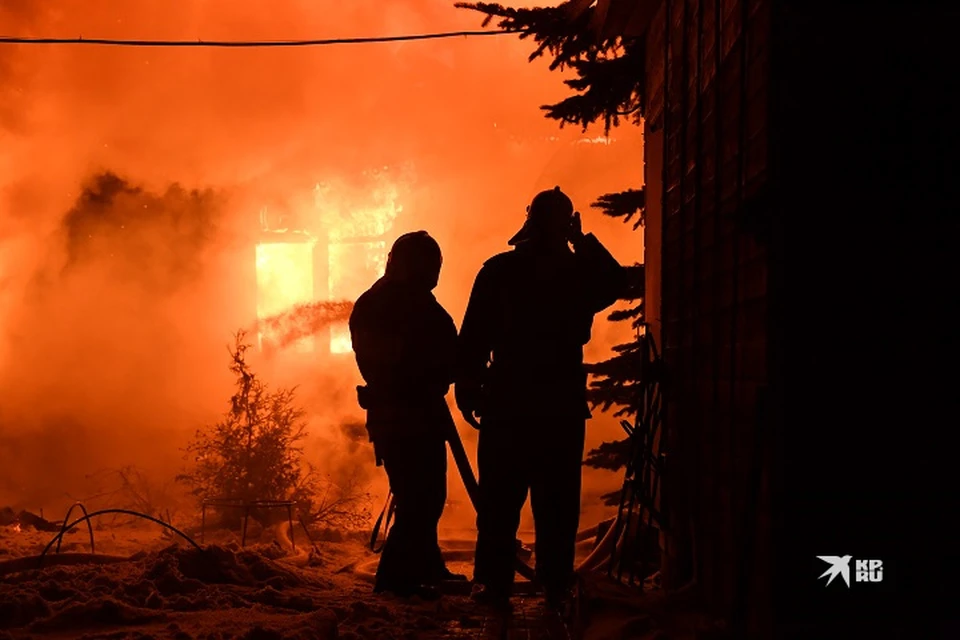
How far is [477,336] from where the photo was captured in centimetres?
555

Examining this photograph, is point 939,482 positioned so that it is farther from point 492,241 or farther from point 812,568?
point 492,241

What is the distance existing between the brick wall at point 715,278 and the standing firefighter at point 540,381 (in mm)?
507

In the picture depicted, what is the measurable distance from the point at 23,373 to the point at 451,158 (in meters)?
9.62

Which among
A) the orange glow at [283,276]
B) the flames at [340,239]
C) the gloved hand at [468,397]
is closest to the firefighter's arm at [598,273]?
the gloved hand at [468,397]

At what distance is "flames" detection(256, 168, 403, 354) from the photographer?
20.8 meters

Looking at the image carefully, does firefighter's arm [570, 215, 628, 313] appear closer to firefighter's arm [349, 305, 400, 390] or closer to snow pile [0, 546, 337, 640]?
firefighter's arm [349, 305, 400, 390]

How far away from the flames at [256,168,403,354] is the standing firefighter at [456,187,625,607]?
1528 cm

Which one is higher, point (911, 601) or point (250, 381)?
point (250, 381)

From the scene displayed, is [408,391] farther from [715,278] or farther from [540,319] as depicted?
[715,278]

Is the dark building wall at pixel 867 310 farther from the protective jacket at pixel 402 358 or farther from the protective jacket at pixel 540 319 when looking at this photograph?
the protective jacket at pixel 402 358

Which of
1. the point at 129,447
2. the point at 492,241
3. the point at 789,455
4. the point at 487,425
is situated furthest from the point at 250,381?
the point at 789,455

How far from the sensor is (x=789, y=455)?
3.21 metres

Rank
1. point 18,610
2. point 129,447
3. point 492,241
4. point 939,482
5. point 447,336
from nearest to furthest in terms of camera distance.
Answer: point 939,482, point 18,610, point 447,336, point 129,447, point 492,241

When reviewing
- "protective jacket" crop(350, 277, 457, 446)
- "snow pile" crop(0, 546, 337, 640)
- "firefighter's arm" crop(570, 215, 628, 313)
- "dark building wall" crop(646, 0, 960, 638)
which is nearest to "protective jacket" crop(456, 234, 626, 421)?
"firefighter's arm" crop(570, 215, 628, 313)
